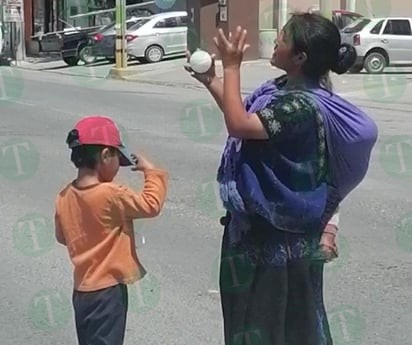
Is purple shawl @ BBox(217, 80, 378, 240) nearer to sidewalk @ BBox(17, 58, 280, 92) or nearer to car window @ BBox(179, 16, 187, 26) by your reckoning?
sidewalk @ BBox(17, 58, 280, 92)

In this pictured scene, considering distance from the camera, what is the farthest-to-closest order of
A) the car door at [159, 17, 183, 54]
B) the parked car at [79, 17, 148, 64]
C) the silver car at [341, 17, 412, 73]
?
the car door at [159, 17, 183, 54] → the parked car at [79, 17, 148, 64] → the silver car at [341, 17, 412, 73]

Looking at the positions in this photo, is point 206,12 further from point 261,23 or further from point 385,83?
point 385,83

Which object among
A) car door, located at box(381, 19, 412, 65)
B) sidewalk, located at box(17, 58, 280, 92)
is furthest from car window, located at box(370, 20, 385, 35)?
sidewalk, located at box(17, 58, 280, 92)

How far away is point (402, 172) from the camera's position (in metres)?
10.2

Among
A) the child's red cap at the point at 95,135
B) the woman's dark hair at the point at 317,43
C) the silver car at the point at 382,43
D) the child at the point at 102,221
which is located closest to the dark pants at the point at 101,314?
the child at the point at 102,221

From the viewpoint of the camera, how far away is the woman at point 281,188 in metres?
3.26

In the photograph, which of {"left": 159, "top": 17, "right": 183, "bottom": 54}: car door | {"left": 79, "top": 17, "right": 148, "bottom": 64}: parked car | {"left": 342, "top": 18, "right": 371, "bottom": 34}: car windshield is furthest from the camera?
{"left": 159, "top": 17, "right": 183, "bottom": 54}: car door

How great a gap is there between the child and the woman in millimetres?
393

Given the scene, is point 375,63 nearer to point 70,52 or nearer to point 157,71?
point 157,71

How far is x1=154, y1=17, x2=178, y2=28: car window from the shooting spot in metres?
31.5

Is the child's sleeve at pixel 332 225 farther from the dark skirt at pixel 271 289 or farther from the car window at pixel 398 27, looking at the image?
the car window at pixel 398 27

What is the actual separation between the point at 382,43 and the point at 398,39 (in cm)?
54

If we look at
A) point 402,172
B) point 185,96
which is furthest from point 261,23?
point 402,172

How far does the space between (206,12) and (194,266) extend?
25441mm
